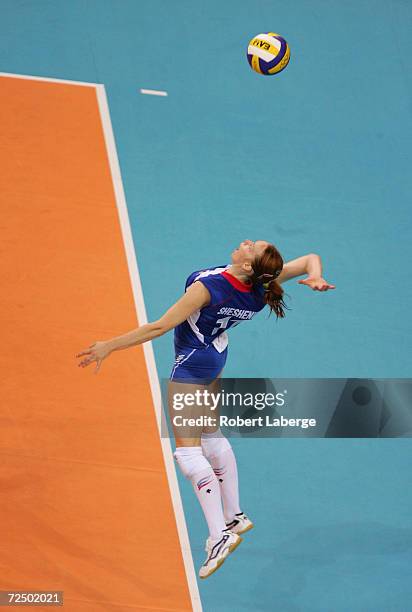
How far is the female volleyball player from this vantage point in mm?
7586

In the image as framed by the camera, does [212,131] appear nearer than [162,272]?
No

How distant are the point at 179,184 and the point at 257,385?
12.5ft

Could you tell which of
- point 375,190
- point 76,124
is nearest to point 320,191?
point 375,190

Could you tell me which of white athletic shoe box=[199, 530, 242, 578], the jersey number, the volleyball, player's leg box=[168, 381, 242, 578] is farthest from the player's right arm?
the volleyball

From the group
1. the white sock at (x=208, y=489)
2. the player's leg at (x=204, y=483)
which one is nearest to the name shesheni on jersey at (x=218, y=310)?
the player's leg at (x=204, y=483)

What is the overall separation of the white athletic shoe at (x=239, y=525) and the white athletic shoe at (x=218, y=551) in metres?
0.42

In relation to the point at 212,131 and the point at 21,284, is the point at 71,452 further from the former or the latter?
the point at 212,131

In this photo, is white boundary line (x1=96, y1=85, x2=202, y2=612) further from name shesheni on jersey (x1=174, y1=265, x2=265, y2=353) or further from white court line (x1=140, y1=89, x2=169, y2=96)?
name shesheni on jersey (x1=174, y1=265, x2=265, y2=353)

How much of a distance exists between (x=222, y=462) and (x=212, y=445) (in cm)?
18

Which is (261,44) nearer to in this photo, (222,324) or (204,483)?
(222,324)

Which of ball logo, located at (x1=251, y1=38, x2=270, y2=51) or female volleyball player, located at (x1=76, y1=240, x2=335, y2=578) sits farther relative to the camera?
ball logo, located at (x1=251, y1=38, x2=270, y2=51)

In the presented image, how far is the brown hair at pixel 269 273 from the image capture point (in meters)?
7.58

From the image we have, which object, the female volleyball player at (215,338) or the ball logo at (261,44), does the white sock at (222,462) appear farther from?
the ball logo at (261,44)

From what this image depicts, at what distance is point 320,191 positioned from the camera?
539 inches
